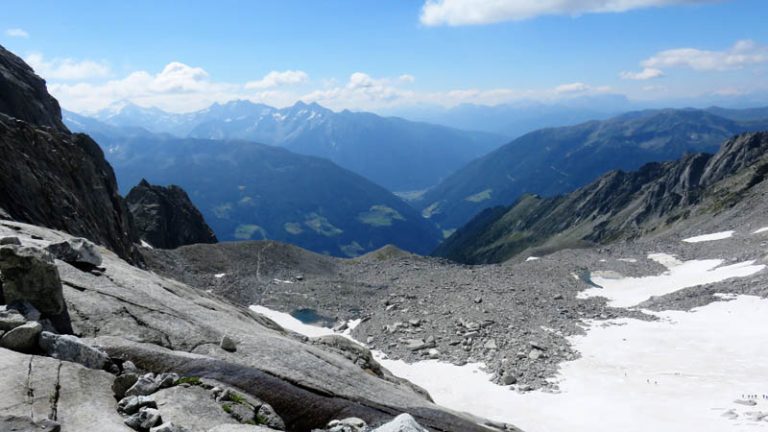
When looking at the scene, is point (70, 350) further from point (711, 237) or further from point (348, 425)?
point (711, 237)

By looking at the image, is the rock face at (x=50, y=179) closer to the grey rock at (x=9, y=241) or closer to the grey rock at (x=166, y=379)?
the grey rock at (x=9, y=241)

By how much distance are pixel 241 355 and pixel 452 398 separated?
19.2 m

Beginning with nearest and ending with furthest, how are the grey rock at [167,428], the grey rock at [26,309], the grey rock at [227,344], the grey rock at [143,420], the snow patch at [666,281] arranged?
the grey rock at [167,428]
the grey rock at [143,420]
the grey rock at [26,309]
the grey rock at [227,344]
the snow patch at [666,281]

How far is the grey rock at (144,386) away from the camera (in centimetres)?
1128

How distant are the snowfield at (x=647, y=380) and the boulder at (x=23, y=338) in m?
22.7

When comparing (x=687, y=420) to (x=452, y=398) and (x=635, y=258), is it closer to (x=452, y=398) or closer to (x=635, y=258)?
(x=452, y=398)

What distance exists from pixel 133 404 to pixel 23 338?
3.13 meters

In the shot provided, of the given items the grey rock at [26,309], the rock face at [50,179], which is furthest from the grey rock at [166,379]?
the rock face at [50,179]

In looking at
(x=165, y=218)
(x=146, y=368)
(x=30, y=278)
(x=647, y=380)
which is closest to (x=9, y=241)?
(x=30, y=278)

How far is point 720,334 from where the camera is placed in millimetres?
36406

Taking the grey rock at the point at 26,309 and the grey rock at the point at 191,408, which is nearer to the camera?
the grey rock at the point at 191,408

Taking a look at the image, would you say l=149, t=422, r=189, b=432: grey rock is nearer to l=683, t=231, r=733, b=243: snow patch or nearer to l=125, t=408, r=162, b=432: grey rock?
l=125, t=408, r=162, b=432: grey rock

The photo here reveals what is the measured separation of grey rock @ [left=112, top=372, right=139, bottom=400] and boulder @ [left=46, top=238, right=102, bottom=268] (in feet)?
24.6

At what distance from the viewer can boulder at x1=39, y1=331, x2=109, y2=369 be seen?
11.7 metres
